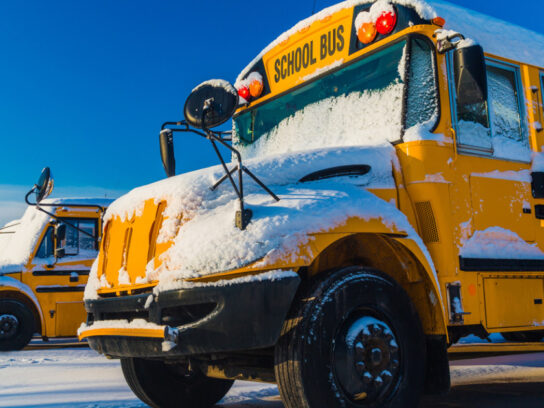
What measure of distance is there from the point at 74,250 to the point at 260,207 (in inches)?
268

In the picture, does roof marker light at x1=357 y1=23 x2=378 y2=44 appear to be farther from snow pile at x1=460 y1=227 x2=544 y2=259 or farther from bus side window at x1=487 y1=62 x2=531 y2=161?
snow pile at x1=460 y1=227 x2=544 y2=259

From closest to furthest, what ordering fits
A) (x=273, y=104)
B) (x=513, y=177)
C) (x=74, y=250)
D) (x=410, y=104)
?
(x=410, y=104) < (x=513, y=177) < (x=273, y=104) < (x=74, y=250)

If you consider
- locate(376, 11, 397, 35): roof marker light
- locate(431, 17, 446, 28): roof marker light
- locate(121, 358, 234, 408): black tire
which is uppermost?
locate(376, 11, 397, 35): roof marker light

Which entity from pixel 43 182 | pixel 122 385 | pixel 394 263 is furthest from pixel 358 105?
pixel 43 182

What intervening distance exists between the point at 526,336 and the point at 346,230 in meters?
2.78

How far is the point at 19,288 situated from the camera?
8953 millimetres

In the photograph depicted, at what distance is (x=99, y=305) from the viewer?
3.53 meters

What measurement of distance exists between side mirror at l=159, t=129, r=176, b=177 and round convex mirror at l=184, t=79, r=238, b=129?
1525mm

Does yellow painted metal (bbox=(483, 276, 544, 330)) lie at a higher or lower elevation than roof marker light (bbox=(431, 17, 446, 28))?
lower

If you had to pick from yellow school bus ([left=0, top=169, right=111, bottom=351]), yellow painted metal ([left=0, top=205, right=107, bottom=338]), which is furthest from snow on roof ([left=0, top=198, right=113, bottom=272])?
yellow painted metal ([left=0, top=205, right=107, bottom=338])

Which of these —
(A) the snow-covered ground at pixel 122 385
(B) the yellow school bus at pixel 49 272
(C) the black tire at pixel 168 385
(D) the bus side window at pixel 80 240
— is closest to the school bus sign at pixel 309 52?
(C) the black tire at pixel 168 385

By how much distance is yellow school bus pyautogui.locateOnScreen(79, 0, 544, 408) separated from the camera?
2.98 metres

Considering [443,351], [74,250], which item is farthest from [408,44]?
[74,250]

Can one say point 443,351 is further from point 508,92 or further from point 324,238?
point 508,92
